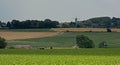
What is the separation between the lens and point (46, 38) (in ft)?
308

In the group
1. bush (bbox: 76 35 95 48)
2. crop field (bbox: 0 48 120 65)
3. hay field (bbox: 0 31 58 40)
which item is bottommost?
bush (bbox: 76 35 95 48)

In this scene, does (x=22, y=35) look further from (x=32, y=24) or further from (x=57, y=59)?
(x=57, y=59)

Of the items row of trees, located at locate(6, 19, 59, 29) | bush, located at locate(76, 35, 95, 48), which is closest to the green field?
bush, located at locate(76, 35, 95, 48)

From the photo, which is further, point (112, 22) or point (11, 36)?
point (112, 22)

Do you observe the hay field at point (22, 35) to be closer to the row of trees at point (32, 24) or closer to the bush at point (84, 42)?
the bush at point (84, 42)

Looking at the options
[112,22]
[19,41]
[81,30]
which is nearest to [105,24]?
[112,22]

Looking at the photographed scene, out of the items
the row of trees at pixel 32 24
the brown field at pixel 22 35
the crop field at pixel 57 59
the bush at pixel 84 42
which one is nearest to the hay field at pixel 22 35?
the brown field at pixel 22 35

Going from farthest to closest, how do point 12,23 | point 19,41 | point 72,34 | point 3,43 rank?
point 12,23, point 72,34, point 19,41, point 3,43

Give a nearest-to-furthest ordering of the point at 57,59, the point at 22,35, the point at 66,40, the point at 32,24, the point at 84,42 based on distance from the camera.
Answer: the point at 57,59 → the point at 84,42 → the point at 66,40 → the point at 22,35 → the point at 32,24

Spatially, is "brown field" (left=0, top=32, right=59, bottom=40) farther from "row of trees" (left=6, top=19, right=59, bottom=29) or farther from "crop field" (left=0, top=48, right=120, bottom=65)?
"crop field" (left=0, top=48, right=120, bottom=65)

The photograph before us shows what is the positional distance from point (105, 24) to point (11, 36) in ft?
171

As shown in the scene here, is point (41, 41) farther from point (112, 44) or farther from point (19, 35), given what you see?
point (112, 44)

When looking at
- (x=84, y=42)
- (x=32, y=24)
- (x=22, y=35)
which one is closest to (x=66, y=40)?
(x=84, y=42)

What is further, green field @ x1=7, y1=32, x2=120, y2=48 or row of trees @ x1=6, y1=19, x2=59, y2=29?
row of trees @ x1=6, y1=19, x2=59, y2=29
